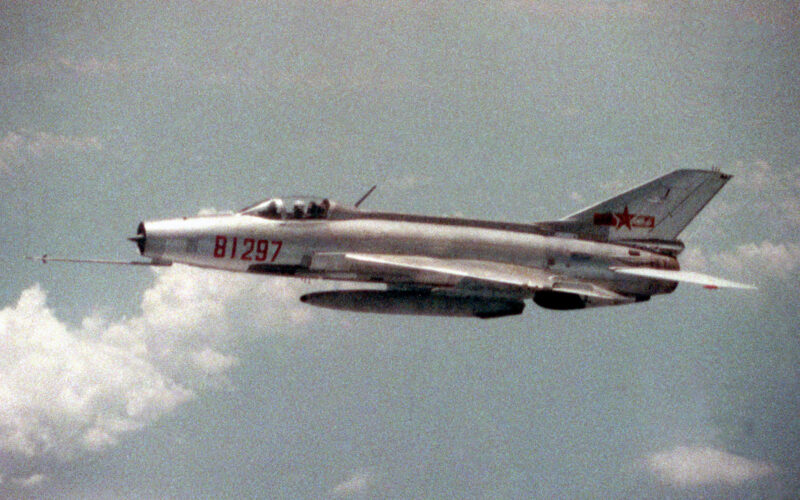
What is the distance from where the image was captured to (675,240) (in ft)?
56.1

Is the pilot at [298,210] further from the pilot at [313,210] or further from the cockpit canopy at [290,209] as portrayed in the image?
the pilot at [313,210]

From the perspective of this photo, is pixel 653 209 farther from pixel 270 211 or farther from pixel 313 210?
pixel 270 211

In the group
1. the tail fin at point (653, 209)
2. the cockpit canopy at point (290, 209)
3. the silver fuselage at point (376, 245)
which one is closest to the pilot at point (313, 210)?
the cockpit canopy at point (290, 209)

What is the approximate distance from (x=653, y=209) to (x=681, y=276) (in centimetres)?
248

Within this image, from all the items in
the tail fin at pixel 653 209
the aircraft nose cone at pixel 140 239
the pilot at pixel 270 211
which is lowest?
the aircraft nose cone at pixel 140 239

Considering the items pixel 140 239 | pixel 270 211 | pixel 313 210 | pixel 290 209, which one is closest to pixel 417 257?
pixel 313 210

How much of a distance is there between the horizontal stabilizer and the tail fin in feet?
4.24

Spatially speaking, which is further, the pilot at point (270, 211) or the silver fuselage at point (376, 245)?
the pilot at point (270, 211)

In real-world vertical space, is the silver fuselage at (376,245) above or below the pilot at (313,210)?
below

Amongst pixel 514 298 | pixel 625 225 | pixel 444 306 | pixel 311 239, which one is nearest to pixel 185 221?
pixel 311 239

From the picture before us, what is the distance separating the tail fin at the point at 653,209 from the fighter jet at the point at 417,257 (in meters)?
0.59

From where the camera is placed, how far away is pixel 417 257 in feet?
47.6

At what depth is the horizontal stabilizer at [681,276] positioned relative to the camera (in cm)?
1402

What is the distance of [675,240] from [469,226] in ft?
18.2
